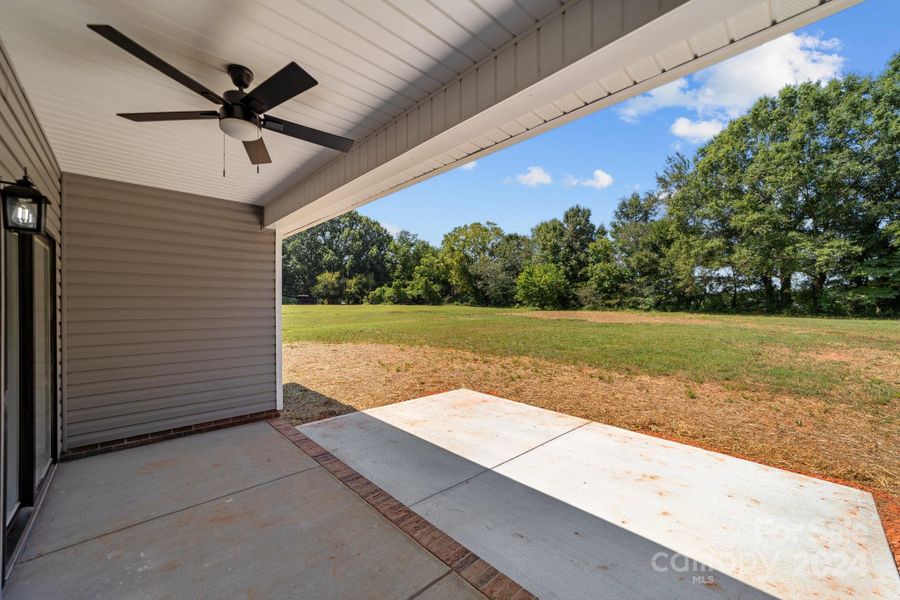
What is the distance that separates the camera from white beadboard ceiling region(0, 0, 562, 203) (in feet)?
4.56

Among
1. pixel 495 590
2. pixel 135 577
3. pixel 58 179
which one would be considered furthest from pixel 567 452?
pixel 58 179

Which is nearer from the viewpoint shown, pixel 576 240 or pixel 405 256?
pixel 576 240

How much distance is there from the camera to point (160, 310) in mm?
3531

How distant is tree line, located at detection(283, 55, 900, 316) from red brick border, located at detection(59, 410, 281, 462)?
12333mm

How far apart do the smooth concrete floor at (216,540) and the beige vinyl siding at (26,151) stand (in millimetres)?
1298

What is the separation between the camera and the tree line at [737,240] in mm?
8250

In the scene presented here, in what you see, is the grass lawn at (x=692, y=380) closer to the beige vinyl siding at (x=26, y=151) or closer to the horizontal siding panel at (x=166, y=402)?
the horizontal siding panel at (x=166, y=402)

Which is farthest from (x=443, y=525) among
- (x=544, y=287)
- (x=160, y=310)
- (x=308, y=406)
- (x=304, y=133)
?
(x=544, y=287)

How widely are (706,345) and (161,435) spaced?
10.1 m

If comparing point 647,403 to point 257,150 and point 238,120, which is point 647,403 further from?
point 238,120

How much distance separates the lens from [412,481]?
105 inches

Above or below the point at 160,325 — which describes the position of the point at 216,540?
below

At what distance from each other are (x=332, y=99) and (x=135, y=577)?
9.05ft

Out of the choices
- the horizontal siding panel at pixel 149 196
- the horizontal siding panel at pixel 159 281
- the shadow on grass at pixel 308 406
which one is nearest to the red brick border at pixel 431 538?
the shadow on grass at pixel 308 406
